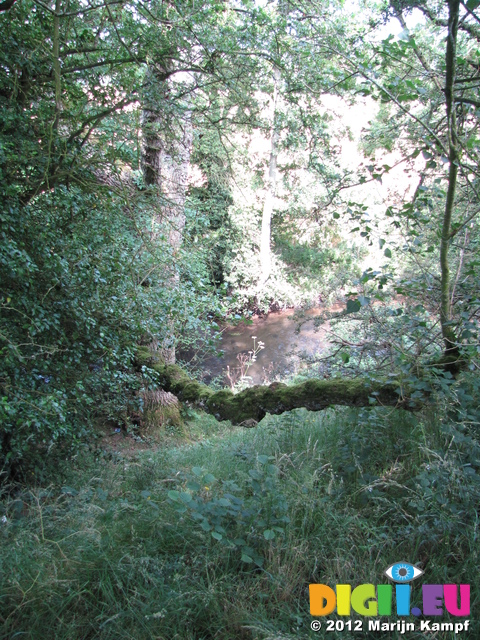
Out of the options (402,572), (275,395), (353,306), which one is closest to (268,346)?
(275,395)

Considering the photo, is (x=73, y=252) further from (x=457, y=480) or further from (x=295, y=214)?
(x=295, y=214)

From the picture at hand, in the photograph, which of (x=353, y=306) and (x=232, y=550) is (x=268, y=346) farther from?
(x=232, y=550)

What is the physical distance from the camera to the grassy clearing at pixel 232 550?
5.75 feet

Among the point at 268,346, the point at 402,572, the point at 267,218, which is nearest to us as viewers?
the point at 402,572

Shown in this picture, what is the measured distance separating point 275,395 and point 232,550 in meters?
Result: 2.17

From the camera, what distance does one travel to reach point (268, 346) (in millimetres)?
13555

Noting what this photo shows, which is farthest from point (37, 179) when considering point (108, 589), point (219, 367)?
point (219, 367)

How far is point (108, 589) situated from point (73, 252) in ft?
7.96

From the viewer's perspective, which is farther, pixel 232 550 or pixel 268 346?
pixel 268 346

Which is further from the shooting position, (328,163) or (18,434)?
(328,163)

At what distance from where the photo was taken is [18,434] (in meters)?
3.15

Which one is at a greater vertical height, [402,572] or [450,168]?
[450,168]

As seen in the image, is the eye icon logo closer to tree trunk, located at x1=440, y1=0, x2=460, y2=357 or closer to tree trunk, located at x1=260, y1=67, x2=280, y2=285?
tree trunk, located at x1=440, y1=0, x2=460, y2=357

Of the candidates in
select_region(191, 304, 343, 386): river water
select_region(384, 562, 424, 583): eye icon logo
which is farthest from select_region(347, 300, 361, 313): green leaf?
select_region(191, 304, 343, 386): river water
